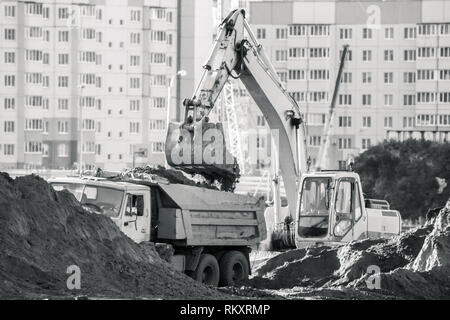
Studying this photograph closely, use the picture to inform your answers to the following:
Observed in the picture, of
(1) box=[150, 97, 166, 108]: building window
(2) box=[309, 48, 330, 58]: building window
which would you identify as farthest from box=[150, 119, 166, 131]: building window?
(2) box=[309, 48, 330, 58]: building window

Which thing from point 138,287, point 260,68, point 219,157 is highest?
point 260,68

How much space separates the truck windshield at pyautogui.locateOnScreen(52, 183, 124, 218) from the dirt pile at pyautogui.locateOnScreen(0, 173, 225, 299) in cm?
282

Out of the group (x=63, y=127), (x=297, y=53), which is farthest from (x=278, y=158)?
(x=297, y=53)

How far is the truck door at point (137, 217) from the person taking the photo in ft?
83.8

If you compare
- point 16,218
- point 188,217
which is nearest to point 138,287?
point 16,218

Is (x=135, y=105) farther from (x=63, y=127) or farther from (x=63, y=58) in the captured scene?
(x=63, y=58)

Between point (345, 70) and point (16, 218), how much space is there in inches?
3974

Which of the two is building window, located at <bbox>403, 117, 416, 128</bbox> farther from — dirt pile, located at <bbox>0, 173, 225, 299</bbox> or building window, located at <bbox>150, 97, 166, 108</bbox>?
dirt pile, located at <bbox>0, 173, 225, 299</bbox>

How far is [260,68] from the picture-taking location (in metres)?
34.8

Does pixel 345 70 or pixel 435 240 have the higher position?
pixel 345 70

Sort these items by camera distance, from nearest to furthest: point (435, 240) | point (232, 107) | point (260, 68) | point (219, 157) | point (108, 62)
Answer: point (435, 240) < point (219, 157) < point (260, 68) < point (232, 107) < point (108, 62)

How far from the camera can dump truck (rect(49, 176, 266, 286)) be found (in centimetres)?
2572

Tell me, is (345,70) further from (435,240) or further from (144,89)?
(435,240)

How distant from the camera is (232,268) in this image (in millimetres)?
27875
